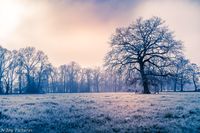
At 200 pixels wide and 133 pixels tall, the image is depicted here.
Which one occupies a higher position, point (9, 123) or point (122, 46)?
point (122, 46)

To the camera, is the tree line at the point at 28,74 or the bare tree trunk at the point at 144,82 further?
the tree line at the point at 28,74

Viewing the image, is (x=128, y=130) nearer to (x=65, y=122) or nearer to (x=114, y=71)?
(x=65, y=122)

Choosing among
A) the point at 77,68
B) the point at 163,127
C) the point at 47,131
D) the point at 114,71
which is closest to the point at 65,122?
the point at 47,131

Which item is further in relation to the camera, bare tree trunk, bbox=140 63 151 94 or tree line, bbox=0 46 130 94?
tree line, bbox=0 46 130 94

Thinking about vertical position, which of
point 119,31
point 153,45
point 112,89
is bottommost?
point 112,89

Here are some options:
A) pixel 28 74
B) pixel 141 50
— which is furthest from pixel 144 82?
pixel 28 74

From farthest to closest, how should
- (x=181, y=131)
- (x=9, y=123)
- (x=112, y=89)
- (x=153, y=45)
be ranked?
(x=112, y=89)
(x=153, y=45)
(x=9, y=123)
(x=181, y=131)

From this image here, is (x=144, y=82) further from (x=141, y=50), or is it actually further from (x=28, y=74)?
(x=28, y=74)

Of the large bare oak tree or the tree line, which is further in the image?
the tree line

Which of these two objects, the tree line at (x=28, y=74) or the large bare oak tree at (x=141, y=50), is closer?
the large bare oak tree at (x=141, y=50)

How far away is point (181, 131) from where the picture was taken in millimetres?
7965

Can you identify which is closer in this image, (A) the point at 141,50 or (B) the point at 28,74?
(A) the point at 141,50

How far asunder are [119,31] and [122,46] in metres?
2.91

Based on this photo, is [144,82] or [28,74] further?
[28,74]
